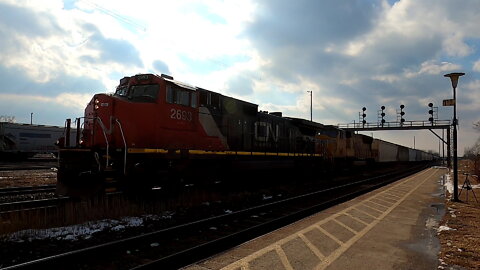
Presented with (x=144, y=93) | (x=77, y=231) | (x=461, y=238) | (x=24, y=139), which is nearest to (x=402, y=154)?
(x=24, y=139)

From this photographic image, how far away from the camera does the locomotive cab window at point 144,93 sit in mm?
10727

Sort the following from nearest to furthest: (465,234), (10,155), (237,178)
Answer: (465,234) → (237,178) → (10,155)

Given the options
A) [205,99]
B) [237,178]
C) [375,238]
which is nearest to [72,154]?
[205,99]

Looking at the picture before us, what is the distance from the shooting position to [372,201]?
13188 millimetres

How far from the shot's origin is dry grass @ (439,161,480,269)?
596 cm

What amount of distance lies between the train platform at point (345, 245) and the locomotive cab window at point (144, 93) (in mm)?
5631

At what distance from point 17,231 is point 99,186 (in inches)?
89.9

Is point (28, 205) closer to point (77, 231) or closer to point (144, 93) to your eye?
point (77, 231)

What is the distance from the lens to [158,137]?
10688 millimetres

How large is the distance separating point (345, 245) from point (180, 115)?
6.76 m

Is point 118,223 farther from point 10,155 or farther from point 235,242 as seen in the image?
point 10,155

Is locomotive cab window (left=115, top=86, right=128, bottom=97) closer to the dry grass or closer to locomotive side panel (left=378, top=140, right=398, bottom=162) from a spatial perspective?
the dry grass

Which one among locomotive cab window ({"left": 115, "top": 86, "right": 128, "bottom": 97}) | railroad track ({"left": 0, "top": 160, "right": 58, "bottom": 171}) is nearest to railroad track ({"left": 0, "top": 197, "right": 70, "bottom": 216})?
locomotive cab window ({"left": 115, "top": 86, "right": 128, "bottom": 97})

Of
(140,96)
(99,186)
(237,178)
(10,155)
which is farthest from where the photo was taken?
(10,155)
